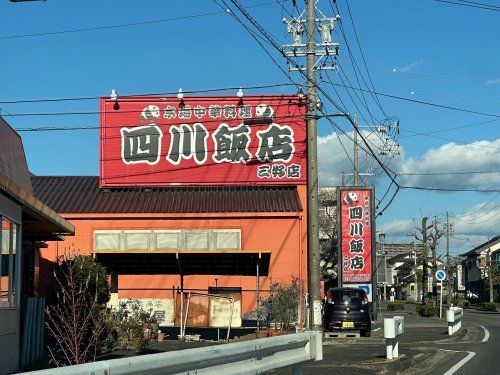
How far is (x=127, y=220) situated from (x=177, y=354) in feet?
94.3

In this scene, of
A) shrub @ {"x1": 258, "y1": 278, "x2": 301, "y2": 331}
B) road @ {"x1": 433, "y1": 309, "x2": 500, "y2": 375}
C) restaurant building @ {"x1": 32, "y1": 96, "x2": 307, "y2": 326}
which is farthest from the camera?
restaurant building @ {"x1": 32, "y1": 96, "x2": 307, "y2": 326}

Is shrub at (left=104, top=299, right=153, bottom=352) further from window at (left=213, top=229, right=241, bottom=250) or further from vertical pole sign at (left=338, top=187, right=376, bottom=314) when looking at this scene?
vertical pole sign at (left=338, top=187, right=376, bottom=314)

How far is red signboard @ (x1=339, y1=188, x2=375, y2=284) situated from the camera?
31562 millimetres

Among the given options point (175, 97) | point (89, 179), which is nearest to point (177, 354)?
point (175, 97)

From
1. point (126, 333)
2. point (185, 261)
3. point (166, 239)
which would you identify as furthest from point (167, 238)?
point (126, 333)

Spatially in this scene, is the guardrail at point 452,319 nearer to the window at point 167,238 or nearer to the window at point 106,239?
the window at point 167,238

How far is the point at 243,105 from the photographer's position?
34.4m

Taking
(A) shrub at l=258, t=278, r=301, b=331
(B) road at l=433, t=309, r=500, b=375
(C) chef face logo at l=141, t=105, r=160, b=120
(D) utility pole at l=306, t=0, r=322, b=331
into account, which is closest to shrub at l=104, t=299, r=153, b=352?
(D) utility pole at l=306, t=0, r=322, b=331

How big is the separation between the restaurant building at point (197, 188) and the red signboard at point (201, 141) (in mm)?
50

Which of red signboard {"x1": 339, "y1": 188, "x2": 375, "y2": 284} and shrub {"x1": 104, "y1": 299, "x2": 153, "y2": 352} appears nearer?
shrub {"x1": 104, "y1": 299, "x2": 153, "y2": 352}

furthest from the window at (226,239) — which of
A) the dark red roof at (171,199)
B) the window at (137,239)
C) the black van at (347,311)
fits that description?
the black van at (347,311)

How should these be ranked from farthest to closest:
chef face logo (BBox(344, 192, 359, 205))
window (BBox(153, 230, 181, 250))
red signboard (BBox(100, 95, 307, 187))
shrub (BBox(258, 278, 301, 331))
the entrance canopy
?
red signboard (BBox(100, 95, 307, 187)) → window (BBox(153, 230, 181, 250)) → chef face logo (BBox(344, 192, 359, 205)) → shrub (BBox(258, 278, 301, 331)) → the entrance canopy

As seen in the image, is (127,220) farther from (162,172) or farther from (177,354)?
(177,354)

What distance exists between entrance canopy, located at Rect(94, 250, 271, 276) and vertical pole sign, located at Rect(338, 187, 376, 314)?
5.35 meters
